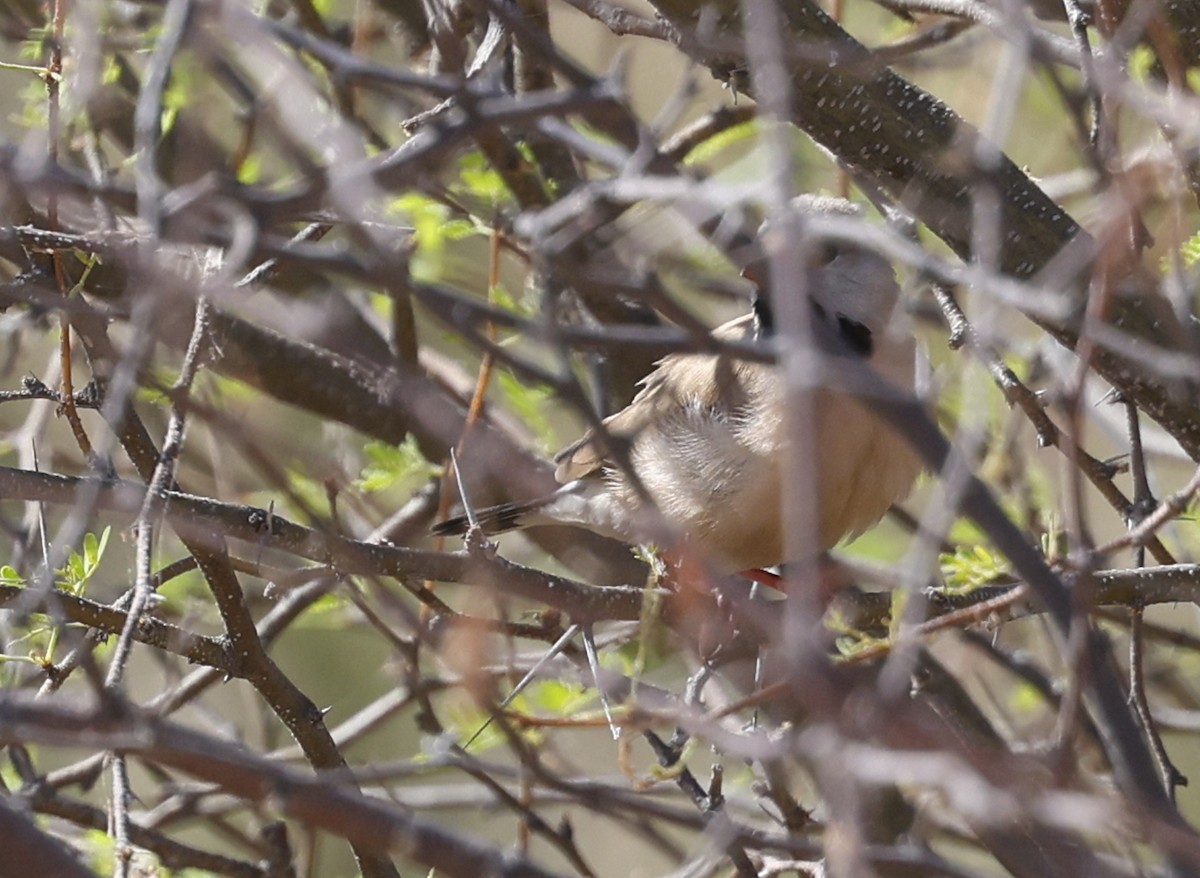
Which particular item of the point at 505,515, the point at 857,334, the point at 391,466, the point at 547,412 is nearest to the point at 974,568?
the point at 857,334

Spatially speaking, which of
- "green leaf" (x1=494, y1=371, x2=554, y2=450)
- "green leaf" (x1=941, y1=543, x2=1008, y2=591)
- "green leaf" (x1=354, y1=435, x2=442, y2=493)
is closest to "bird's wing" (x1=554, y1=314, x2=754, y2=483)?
"green leaf" (x1=494, y1=371, x2=554, y2=450)

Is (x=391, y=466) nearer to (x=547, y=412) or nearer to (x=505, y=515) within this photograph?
(x=505, y=515)

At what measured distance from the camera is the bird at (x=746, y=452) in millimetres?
4129

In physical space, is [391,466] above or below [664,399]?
below

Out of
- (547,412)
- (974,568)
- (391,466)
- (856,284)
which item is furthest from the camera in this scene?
(547,412)

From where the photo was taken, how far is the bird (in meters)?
4.13

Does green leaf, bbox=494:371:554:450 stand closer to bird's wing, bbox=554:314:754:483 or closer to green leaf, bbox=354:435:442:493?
bird's wing, bbox=554:314:754:483

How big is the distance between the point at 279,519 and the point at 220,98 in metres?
1.97

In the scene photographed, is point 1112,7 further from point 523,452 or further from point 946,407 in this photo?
point 523,452

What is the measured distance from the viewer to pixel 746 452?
4324mm

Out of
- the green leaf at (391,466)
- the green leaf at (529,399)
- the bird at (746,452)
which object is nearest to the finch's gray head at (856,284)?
the bird at (746,452)

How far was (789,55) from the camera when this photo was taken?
2.79 meters

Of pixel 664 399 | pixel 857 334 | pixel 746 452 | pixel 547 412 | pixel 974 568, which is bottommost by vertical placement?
pixel 974 568

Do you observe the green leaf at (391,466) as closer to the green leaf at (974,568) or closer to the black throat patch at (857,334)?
the black throat patch at (857,334)
